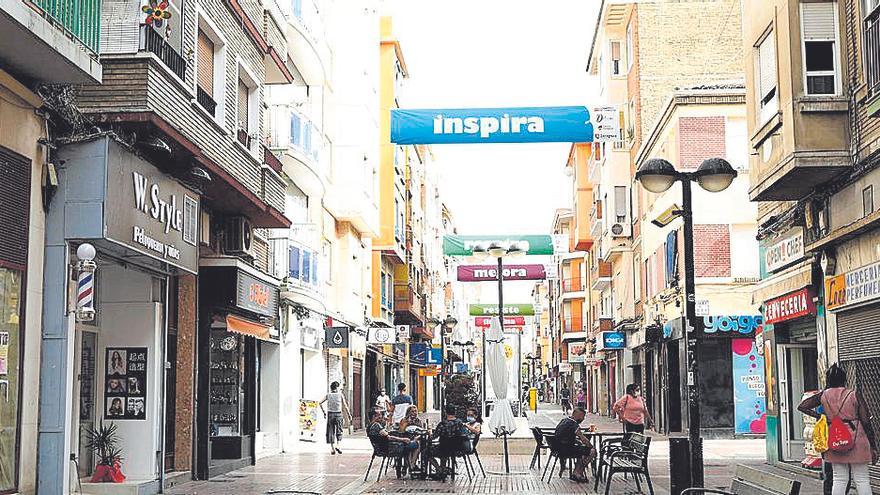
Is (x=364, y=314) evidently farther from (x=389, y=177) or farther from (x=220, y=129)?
(x=220, y=129)

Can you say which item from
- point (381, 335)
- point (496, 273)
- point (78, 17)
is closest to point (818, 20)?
point (78, 17)

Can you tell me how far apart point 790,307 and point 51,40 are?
13.6 m

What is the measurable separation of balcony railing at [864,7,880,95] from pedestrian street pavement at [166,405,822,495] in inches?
226

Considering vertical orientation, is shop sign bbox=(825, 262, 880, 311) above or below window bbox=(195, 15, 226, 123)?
below

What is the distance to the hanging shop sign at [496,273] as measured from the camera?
49.3m

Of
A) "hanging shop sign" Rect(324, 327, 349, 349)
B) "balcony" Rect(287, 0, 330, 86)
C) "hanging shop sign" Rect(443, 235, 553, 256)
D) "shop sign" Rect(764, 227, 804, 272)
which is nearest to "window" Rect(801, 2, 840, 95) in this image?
"shop sign" Rect(764, 227, 804, 272)

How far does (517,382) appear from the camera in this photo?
107 ft

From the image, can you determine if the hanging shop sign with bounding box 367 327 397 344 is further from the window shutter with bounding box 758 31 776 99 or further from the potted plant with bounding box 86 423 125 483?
the potted plant with bounding box 86 423 125 483

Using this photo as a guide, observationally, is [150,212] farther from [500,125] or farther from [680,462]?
[500,125]

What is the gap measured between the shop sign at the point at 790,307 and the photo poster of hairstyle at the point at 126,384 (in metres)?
10.9

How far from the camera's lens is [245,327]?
70.0 ft

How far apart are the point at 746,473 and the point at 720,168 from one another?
4290mm

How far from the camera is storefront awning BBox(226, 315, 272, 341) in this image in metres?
20.5

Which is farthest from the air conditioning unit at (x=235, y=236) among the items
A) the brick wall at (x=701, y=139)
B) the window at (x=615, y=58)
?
the window at (x=615, y=58)
